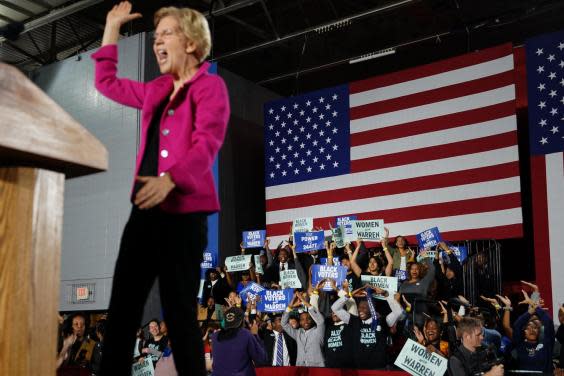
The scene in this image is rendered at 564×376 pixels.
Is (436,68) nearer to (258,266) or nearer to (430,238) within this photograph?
(430,238)

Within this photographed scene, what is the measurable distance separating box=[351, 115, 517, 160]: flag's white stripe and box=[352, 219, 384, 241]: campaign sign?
2.52m

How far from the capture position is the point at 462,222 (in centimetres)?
950

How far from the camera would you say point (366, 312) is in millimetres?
6664

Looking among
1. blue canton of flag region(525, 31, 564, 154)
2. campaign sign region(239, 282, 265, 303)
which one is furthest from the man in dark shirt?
blue canton of flag region(525, 31, 564, 154)

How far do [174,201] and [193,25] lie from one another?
1.52ft

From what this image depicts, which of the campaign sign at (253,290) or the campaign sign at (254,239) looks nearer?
the campaign sign at (253,290)

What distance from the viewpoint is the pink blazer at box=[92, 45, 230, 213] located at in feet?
4.83

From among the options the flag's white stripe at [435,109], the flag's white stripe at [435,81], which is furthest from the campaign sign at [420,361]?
the flag's white stripe at [435,81]

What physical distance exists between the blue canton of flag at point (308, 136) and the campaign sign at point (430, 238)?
295 cm

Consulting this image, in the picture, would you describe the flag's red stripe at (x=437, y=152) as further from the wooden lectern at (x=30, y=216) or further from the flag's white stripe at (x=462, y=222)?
the wooden lectern at (x=30, y=216)

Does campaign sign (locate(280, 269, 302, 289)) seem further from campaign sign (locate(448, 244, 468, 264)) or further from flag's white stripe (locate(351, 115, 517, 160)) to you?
flag's white stripe (locate(351, 115, 517, 160))

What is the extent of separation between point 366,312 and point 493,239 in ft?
11.1

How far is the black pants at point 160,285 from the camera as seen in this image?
1480 mm

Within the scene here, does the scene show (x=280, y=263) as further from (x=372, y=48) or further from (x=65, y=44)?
(x=65, y=44)
